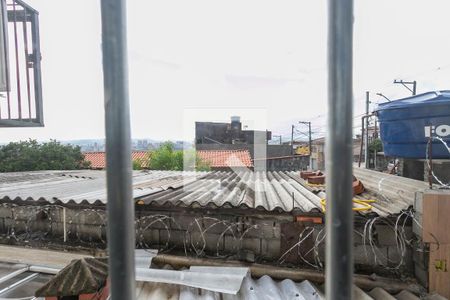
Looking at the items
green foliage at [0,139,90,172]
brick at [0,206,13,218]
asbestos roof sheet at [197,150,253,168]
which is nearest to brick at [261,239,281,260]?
brick at [0,206,13,218]

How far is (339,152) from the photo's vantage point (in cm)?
67

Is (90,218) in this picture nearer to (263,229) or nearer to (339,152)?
(263,229)

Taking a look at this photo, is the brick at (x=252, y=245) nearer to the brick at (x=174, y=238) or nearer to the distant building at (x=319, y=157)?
the brick at (x=174, y=238)

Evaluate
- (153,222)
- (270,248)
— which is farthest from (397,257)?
(153,222)

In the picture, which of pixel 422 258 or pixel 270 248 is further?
pixel 270 248

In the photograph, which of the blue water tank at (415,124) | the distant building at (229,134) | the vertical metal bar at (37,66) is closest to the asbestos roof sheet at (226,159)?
the distant building at (229,134)

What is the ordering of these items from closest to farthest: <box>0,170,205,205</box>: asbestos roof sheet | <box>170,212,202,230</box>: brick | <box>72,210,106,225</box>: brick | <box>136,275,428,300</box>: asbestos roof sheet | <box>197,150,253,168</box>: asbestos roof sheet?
<box>136,275,428,300</box>: asbestos roof sheet
<box>170,212,202,230</box>: brick
<box>72,210,106,225</box>: brick
<box>0,170,205,205</box>: asbestos roof sheet
<box>197,150,253,168</box>: asbestos roof sheet

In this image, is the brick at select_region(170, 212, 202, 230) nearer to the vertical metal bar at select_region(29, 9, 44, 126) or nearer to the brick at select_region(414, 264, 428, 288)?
the vertical metal bar at select_region(29, 9, 44, 126)

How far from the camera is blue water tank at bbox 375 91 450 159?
402 cm

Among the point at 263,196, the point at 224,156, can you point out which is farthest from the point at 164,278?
the point at 224,156

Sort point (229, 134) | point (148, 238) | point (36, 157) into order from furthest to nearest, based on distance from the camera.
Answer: point (229, 134)
point (36, 157)
point (148, 238)

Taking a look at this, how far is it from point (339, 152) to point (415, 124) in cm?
461

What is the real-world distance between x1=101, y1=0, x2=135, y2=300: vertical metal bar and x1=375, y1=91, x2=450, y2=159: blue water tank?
421cm

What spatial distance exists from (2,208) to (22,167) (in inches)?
585
